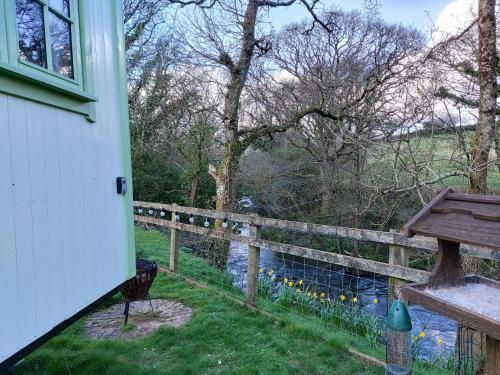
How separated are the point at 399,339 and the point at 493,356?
102cm

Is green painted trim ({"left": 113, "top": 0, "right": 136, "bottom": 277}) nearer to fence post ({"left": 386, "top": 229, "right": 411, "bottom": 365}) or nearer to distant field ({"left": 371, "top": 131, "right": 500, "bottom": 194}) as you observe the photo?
fence post ({"left": 386, "top": 229, "right": 411, "bottom": 365})

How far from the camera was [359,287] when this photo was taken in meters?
9.10

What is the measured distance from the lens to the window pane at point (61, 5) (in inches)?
81.9

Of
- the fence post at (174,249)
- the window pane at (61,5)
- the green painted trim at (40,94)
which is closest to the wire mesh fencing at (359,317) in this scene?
the fence post at (174,249)

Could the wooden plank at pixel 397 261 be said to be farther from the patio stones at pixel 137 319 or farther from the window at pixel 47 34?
the window at pixel 47 34

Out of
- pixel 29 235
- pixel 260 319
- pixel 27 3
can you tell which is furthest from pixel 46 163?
pixel 260 319

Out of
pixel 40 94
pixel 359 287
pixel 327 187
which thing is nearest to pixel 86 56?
pixel 40 94

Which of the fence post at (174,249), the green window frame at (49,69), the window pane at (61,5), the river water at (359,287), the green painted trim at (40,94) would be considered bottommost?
the river water at (359,287)

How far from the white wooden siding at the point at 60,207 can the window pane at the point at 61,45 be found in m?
A: 0.23

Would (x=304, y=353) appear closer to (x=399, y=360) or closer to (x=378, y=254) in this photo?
(x=399, y=360)

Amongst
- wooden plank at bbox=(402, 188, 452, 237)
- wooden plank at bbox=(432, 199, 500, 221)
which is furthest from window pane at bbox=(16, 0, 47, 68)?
wooden plank at bbox=(432, 199, 500, 221)

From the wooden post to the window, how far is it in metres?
2.43

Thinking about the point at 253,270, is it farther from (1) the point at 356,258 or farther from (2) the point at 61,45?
(2) the point at 61,45

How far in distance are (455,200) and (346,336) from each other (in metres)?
2.45
